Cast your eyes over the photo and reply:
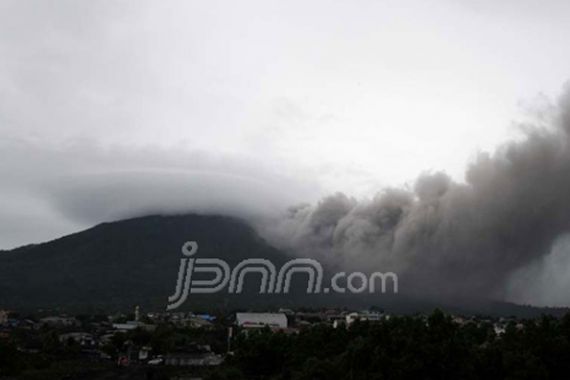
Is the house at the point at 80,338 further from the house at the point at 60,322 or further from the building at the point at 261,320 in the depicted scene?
the building at the point at 261,320

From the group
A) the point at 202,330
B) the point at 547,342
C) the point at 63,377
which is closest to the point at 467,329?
the point at 547,342

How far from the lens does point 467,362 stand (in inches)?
1007

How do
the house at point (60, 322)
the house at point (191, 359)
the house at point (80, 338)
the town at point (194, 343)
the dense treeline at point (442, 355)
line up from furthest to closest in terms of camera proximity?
the house at point (60, 322) → the house at point (80, 338) → the house at point (191, 359) → the town at point (194, 343) → the dense treeline at point (442, 355)

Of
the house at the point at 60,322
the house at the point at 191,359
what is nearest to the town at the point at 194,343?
the house at the point at 191,359

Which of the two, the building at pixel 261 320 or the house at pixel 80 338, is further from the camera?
the building at pixel 261 320

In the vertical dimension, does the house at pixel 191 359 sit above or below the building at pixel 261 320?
below

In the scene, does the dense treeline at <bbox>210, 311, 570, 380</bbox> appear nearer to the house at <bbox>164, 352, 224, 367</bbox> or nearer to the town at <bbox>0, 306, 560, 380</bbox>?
the town at <bbox>0, 306, 560, 380</bbox>

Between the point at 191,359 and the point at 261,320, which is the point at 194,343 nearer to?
the point at 191,359

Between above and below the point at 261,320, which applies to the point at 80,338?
below

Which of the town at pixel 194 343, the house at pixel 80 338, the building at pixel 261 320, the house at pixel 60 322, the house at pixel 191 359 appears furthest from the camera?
the house at pixel 60 322

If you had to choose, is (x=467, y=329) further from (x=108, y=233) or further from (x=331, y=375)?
(x=108, y=233)

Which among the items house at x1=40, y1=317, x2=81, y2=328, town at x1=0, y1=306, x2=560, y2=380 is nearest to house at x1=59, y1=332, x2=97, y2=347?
town at x1=0, y1=306, x2=560, y2=380

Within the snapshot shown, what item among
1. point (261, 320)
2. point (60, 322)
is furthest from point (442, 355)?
point (60, 322)

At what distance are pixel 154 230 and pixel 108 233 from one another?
23.4 feet
